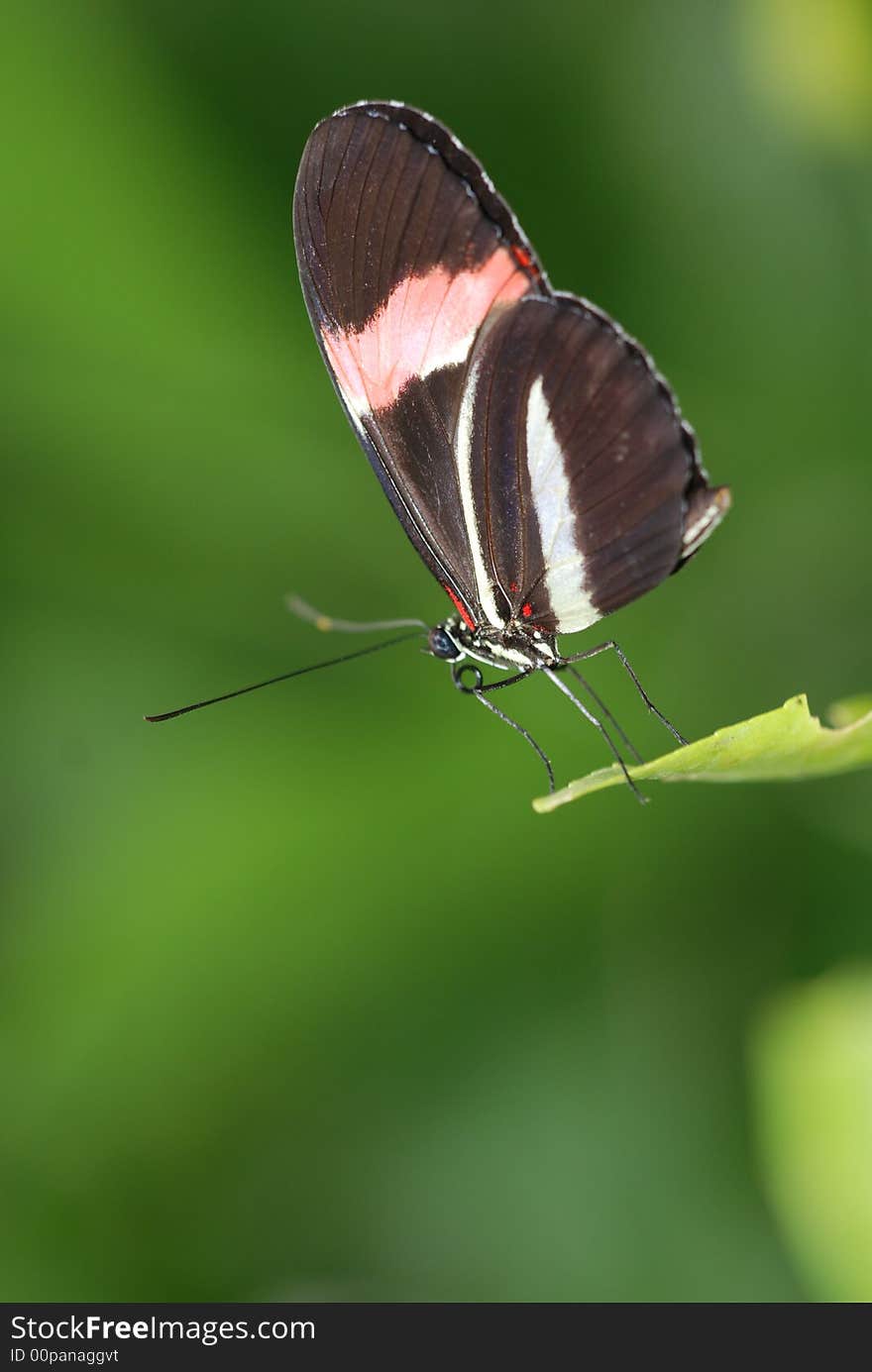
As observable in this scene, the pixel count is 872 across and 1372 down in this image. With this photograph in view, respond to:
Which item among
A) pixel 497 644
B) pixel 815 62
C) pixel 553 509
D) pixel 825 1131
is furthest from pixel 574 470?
pixel 815 62

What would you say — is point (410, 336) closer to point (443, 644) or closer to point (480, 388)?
point (480, 388)

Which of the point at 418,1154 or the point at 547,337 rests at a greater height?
the point at 547,337

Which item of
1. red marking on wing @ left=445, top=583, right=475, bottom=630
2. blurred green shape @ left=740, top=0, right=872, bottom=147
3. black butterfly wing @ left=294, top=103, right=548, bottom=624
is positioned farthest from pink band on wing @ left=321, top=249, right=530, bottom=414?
blurred green shape @ left=740, top=0, right=872, bottom=147

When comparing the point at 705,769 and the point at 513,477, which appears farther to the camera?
the point at 513,477
